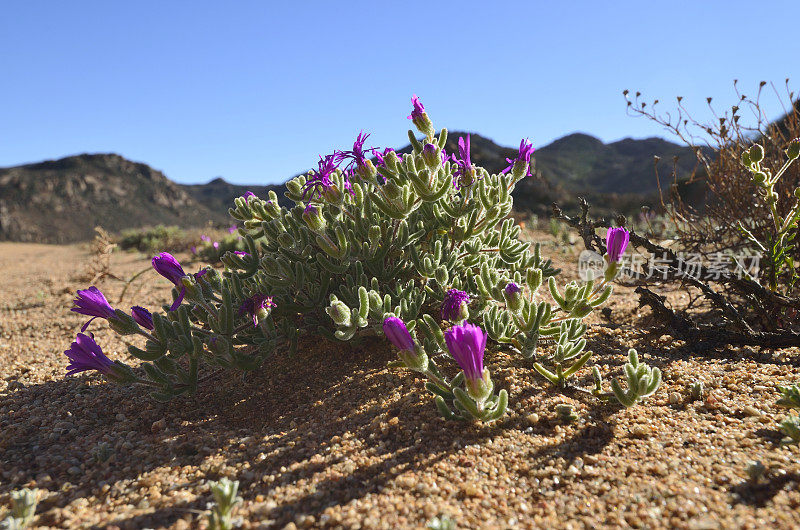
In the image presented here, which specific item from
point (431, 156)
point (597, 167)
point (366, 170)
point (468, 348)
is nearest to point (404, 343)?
point (468, 348)

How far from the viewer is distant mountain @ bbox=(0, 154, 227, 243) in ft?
46.9

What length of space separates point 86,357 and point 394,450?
3.90ft

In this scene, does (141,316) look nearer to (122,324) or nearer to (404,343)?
(122,324)

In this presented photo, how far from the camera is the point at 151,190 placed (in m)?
17.5

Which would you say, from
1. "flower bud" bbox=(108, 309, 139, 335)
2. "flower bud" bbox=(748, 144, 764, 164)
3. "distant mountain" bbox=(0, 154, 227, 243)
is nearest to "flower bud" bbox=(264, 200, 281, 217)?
"flower bud" bbox=(108, 309, 139, 335)

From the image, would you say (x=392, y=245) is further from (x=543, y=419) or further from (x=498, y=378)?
(x=543, y=419)

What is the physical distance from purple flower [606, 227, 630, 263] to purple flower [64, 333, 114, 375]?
6.19ft

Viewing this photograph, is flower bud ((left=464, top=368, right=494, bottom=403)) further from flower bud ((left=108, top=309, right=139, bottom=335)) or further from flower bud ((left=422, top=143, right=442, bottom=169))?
flower bud ((left=108, top=309, right=139, bottom=335))

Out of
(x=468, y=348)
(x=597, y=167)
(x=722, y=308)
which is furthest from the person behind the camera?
(x=597, y=167)

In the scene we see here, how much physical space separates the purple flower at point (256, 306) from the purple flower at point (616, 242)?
1340 mm

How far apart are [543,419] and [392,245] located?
991 mm

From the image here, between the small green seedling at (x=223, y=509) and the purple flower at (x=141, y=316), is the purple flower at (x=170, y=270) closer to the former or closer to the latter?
the purple flower at (x=141, y=316)

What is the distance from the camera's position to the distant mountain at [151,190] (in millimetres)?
13859

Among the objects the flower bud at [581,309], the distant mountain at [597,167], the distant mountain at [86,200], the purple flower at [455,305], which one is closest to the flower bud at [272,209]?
the purple flower at [455,305]
